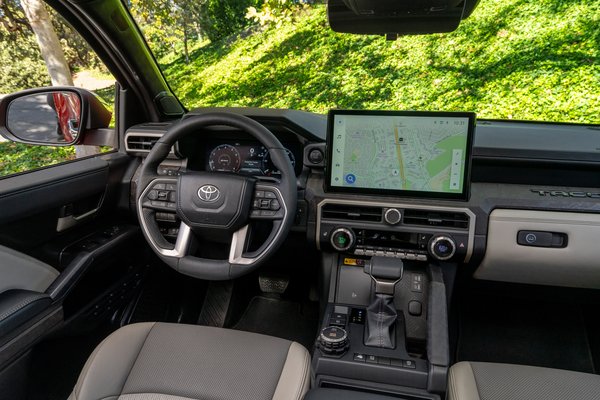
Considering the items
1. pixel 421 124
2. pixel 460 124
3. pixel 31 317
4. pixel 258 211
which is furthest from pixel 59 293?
pixel 460 124

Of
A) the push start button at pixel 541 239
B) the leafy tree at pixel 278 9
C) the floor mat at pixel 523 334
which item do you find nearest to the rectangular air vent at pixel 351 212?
the push start button at pixel 541 239

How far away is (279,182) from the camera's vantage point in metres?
1.70

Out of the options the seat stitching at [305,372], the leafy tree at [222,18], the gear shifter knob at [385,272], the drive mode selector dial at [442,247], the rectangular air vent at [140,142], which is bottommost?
the seat stitching at [305,372]

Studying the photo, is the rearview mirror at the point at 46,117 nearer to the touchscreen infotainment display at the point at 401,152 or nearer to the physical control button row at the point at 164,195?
the physical control button row at the point at 164,195

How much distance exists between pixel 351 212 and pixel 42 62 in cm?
256

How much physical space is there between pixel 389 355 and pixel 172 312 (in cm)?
152

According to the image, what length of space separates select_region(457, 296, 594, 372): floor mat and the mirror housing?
1703 millimetres

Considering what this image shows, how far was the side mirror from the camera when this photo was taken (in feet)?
7.57

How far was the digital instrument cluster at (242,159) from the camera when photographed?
2.25 meters

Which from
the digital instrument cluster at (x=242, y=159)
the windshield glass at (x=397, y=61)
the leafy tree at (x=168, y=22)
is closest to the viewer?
the digital instrument cluster at (x=242, y=159)

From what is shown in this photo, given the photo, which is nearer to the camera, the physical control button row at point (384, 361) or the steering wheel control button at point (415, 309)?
the physical control button row at point (384, 361)

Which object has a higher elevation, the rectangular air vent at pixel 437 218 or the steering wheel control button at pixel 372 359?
the rectangular air vent at pixel 437 218

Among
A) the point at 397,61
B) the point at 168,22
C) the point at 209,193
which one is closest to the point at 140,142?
the point at 209,193

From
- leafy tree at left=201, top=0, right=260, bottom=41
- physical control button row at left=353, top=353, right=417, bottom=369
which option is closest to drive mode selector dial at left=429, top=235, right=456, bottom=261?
physical control button row at left=353, top=353, right=417, bottom=369
